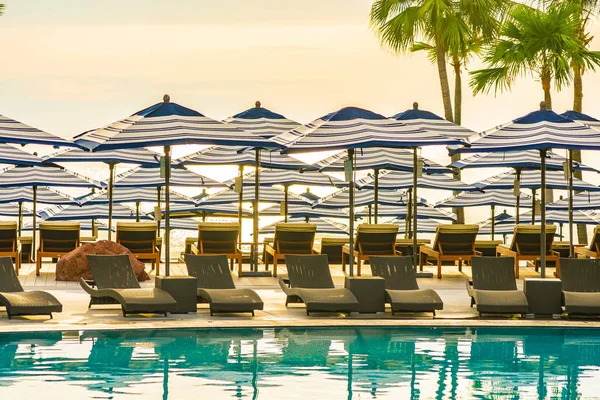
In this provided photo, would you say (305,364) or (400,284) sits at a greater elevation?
(400,284)

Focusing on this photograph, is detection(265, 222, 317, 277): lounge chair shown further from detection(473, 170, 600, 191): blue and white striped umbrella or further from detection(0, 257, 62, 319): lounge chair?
detection(473, 170, 600, 191): blue and white striped umbrella

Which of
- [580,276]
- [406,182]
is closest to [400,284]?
[580,276]

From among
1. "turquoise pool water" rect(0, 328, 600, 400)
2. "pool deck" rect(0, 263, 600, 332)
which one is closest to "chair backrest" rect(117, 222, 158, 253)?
"pool deck" rect(0, 263, 600, 332)

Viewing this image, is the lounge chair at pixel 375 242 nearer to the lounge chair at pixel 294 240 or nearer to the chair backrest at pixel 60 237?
the lounge chair at pixel 294 240

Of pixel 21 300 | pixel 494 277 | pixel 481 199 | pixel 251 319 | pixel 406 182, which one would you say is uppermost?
pixel 406 182

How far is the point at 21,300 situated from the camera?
42.0 ft

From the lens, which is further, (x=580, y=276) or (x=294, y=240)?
(x=294, y=240)

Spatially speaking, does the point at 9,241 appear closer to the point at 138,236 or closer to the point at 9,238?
the point at 9,238

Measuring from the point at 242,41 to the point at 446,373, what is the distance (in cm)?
3413

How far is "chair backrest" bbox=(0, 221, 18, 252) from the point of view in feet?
56.0

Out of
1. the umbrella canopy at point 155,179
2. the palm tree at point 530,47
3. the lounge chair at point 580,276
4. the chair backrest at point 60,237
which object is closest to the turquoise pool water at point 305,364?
the lounge chair at point 580,276

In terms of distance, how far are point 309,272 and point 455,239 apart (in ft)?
14.1

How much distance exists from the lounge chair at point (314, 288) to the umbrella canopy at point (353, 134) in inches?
63.3

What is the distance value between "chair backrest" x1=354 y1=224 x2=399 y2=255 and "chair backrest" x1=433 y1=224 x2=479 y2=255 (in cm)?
74
